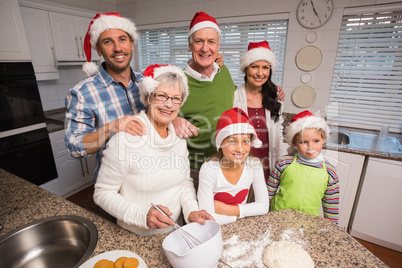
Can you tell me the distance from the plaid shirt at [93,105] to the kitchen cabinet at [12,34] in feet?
4.45

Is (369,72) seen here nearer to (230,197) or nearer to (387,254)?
(387,254)

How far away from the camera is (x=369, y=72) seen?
216 centimetres

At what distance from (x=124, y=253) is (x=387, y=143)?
7.58ft

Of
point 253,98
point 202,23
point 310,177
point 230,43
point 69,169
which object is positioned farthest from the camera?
point 230,43

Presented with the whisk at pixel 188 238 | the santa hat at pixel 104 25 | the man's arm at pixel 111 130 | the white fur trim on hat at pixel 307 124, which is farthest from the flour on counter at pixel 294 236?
the santa hat at pixel 104 25

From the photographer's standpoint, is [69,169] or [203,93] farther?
[69,169]

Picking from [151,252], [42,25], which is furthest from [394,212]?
[42,25]

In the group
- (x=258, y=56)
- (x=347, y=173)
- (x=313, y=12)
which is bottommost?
(x=347, y=173)

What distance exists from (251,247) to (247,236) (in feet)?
0.16

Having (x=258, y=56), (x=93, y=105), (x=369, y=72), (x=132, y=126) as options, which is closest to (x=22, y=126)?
(x=93, y=105)

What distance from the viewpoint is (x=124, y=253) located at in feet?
2.23

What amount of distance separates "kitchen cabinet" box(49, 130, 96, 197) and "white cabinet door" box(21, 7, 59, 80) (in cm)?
67

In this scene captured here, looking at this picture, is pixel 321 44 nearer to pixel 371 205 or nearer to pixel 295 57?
pixel 295 57

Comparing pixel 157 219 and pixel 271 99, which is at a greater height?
pixel 271 99
